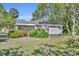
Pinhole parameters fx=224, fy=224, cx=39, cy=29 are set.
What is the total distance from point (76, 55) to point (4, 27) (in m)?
0.74

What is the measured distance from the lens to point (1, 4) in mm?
2162

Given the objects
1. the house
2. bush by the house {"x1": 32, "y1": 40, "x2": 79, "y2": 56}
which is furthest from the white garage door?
bush by the house {"x1": 32, "y1": 40, "x2": 79, "y2": 56}

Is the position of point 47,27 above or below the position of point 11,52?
above

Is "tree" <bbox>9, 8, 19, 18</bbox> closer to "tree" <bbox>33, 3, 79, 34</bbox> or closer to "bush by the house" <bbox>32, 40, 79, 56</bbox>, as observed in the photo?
"tree" <bbox>33, 3, 79, 34</bbox>

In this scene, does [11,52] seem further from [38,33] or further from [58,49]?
[58,49]

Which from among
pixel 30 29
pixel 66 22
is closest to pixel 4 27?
pixel 30 29

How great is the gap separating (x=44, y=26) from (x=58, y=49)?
0.26m

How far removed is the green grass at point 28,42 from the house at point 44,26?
0.22ft

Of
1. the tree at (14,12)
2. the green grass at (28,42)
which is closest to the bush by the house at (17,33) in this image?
the green grass at (28,42)

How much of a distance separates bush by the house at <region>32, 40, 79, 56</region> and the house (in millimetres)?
127

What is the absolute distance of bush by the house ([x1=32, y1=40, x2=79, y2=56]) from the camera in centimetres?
215

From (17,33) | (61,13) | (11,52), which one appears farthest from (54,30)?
(11,52)

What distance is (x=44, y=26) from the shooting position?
217cm

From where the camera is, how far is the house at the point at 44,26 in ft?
7.09
